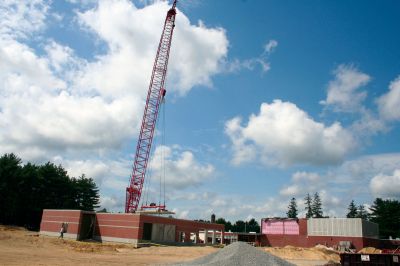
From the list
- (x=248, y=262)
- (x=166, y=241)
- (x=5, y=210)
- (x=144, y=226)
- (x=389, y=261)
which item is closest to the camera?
(x=248, y=262)

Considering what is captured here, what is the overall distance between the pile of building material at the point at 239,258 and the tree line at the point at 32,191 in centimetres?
6002

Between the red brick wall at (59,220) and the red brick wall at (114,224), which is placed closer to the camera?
the red brick wall at (114,224)

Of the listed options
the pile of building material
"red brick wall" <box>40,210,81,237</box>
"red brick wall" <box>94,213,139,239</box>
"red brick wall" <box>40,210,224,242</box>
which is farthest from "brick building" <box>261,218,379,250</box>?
the pile of building material

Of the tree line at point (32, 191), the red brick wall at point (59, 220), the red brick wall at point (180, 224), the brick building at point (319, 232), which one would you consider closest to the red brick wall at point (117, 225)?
the red brick wall at point (180, 224)

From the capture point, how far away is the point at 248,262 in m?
22.9

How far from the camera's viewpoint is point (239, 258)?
2355 cm

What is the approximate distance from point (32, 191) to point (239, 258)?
67.0 metres

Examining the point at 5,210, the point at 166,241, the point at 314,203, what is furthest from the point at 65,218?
the point at 314,203

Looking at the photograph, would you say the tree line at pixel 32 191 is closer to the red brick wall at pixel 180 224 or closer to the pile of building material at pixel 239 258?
the red brick wall at pixel 180 224

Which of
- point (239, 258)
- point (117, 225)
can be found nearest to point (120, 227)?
point (117, 225)

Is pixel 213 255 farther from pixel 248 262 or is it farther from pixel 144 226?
pixel 144 226

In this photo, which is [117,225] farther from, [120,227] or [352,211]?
[352,211]

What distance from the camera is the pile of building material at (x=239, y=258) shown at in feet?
75.1

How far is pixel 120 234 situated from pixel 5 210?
3370 centimetres
